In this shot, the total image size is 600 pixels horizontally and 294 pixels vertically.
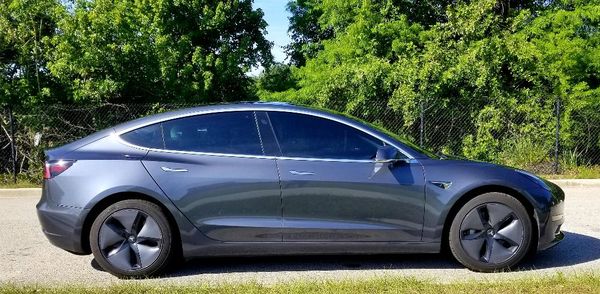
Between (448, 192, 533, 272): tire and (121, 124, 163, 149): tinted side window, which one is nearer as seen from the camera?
(448, 192, 533, 272): tire

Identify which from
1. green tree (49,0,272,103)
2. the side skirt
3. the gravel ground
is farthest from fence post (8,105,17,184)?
the side skirt

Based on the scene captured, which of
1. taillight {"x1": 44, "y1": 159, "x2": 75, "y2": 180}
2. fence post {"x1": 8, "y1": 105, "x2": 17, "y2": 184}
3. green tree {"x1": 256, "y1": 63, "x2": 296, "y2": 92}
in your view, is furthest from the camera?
green tree {"x1": 256, "y1": 63, "x2": 296, "y2": 92}

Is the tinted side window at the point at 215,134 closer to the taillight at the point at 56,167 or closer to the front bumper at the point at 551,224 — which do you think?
the taillight at the point at 56,167

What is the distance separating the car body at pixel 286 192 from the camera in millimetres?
4727

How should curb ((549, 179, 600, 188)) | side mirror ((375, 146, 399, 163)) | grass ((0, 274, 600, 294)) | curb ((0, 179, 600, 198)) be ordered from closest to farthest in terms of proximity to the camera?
1. grass ((0, 274, 600, 294))
2. side mirror ((375, 146, 399, 163))
3. curb ((0, 179, 600, 198))
4. curb ((549, 179, 600, 188))

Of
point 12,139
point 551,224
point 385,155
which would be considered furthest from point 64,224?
point 12,139

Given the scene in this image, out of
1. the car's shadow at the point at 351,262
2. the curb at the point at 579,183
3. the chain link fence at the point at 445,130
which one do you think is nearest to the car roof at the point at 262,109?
the car's shadow at the point at 351,262

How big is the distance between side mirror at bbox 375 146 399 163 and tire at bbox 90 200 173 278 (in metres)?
1.85

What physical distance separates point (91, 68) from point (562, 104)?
11.5 meters

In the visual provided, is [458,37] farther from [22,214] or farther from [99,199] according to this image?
[99,199]

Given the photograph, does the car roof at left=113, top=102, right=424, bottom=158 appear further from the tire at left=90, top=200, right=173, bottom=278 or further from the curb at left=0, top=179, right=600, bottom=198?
the curb at left=0, top=179, right=600, bottom=198

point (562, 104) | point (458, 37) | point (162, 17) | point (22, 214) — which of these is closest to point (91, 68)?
point (162, 17)

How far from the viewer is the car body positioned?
4.73 metres

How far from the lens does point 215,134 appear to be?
495 cm
